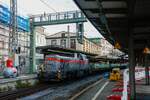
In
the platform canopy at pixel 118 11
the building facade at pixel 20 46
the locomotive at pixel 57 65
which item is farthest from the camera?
the building facade at pixel 20 46

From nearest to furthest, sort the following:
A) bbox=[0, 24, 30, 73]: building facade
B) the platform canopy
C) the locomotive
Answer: the platform canopy
the locomotive
bbox=[0, 24, 30, 73]: building facade

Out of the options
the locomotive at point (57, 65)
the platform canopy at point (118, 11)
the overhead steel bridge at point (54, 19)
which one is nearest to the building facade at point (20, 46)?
the overhead steel bridge at point (54, 19)

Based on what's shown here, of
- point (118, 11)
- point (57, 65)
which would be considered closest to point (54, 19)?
point (57, 65)

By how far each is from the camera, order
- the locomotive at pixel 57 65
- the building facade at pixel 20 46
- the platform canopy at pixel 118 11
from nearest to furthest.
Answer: the platform canopy at pixel 118 11 → the locomotive at pixel 57 65 → the building facade at pixel 20 46

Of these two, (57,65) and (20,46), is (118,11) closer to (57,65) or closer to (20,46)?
(57,65)

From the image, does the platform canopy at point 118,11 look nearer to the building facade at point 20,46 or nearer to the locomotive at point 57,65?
the locomotive at point 57,65

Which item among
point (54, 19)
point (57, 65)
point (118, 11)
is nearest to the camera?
point (118, 11)

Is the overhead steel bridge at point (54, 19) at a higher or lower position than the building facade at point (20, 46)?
higher

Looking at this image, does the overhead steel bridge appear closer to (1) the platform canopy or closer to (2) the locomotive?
(2) the locomotive

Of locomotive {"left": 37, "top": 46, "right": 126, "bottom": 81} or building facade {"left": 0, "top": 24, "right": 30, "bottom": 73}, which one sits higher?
building facade {"left": 0, "top": 24, "right": 30, "bottom": 73}

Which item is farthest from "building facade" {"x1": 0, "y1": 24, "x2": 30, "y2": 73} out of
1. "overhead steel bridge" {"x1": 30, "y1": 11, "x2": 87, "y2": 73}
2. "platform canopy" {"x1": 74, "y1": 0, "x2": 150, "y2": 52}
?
"platform canopy" {"x1": 74, "y1": 0, "x2": 150, "y2": 52}

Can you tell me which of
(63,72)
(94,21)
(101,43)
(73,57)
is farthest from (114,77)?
(101,43)

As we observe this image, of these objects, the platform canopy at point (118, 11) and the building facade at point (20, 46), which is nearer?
the platform canopy at point (118, 11)

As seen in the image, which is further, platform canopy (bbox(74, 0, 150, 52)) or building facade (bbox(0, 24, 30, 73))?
building facade (bbox(0, 24, 30, 73))
